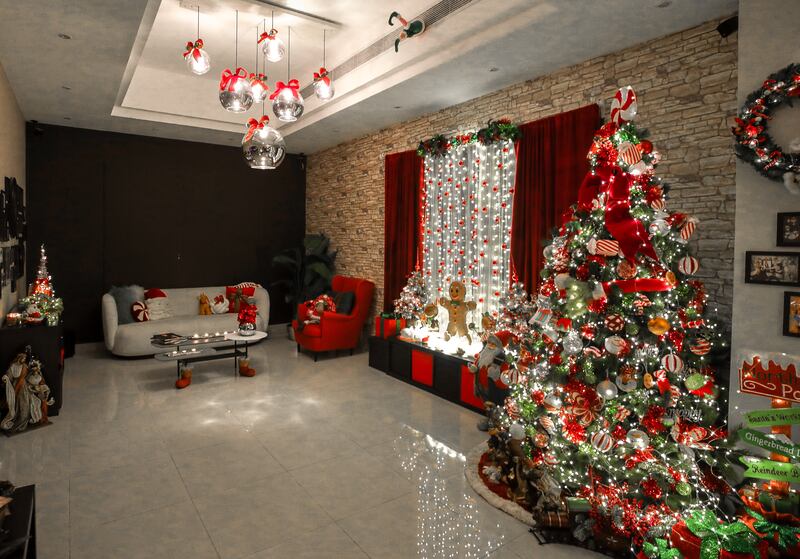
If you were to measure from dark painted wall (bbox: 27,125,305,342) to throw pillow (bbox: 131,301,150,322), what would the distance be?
34.9 inches

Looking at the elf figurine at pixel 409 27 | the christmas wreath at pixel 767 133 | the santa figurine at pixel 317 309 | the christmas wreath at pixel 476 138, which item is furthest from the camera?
the santa figurine at pixel 317 309

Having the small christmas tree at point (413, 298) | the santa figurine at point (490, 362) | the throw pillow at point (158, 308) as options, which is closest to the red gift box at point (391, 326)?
the small christmas tree at point (413, 298)

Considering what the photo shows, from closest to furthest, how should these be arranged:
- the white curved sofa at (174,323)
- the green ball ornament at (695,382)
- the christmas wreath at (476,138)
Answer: the green ball ornament at (695,382), the christmas wreath at (476,138), the white curved sofa at (174,323)

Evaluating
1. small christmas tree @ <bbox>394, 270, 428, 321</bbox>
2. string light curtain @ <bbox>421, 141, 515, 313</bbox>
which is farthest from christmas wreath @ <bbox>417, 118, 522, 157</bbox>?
small christmas tree @ <bbox>394, 270, 428, 321</bbox>

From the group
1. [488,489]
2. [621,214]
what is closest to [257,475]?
[488,489]

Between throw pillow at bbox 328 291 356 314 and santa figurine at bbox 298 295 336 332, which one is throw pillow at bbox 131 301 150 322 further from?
throw pillow at bbox 328 291 356 314

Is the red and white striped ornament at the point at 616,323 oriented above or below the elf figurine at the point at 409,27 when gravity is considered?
below

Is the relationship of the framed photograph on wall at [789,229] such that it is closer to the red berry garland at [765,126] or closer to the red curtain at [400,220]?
the red berry garland at [765,126]

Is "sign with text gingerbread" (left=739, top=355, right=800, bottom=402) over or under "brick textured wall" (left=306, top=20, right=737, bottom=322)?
under

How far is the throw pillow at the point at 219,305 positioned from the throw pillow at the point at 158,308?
0.66 meters

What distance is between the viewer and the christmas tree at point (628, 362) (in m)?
2.62

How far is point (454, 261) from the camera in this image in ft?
19.5

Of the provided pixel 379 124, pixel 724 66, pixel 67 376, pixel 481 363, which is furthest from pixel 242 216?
pixel 724 66

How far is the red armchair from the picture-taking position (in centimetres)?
680
